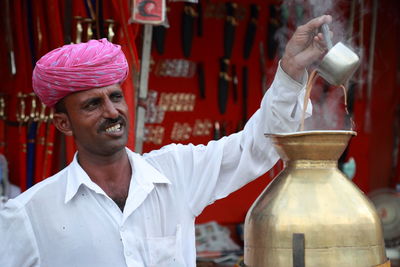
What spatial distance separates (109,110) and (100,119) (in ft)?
0.15

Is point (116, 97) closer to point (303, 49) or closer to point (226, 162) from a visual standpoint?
point (226, 162)

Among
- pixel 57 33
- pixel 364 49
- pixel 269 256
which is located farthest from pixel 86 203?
pixel 364 49

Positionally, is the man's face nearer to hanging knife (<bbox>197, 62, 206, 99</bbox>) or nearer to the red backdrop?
the red backdrop

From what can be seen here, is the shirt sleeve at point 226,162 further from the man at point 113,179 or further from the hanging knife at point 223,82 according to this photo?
the hanging knife at point 223,82

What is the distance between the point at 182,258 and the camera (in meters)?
2.54

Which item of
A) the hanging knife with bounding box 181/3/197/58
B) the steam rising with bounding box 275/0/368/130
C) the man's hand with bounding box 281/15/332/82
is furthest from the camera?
the steam rising with bounding box 275/0/368/130

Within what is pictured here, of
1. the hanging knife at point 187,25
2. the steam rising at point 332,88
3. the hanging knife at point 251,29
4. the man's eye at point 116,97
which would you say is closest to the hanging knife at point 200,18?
the hanging knife at point 187,25

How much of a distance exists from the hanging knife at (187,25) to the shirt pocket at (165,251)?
2.72 m

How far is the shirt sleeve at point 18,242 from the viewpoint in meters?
2.40

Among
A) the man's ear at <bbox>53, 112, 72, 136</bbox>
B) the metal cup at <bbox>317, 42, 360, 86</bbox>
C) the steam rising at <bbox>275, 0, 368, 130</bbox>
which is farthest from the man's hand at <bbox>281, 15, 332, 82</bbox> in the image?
the steam rising at <bbox>275, 0, 368, 130</bbox>

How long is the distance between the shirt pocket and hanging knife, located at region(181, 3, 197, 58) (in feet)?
8.92

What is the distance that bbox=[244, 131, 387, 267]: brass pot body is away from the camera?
1.78 m

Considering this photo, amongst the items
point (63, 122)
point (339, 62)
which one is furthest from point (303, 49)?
point (63, 122)

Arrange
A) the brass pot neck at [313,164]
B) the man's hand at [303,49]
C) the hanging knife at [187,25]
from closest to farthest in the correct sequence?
the brass pot neck at [313,164]
the man's hand at [303,49]
the hanging knife at [187,25]
